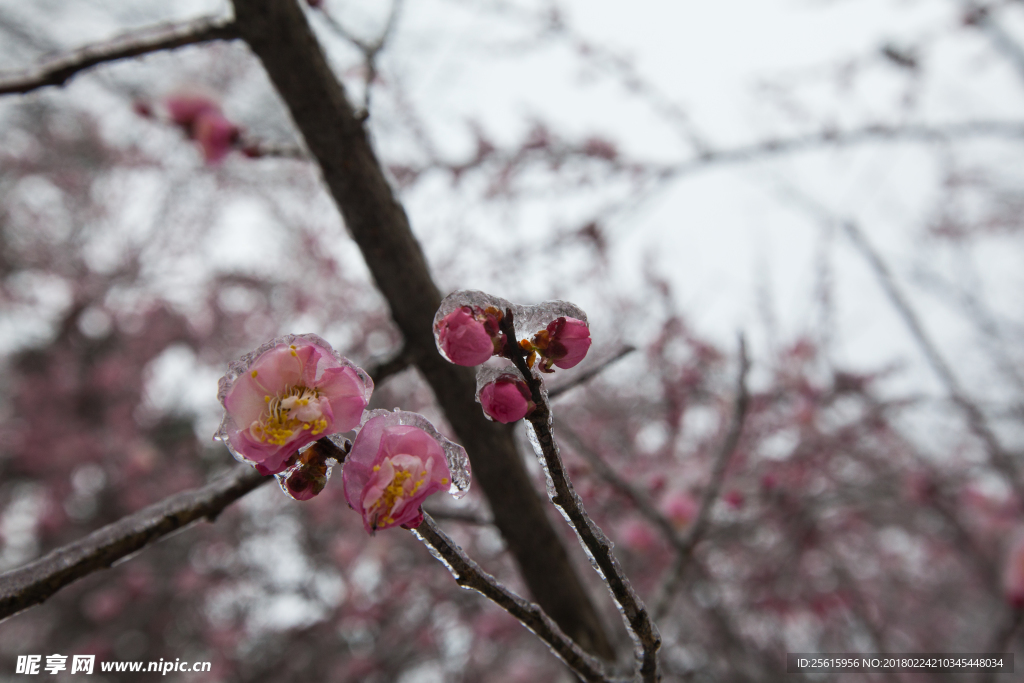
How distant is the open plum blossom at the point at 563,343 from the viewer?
667mm

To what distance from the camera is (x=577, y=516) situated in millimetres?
625

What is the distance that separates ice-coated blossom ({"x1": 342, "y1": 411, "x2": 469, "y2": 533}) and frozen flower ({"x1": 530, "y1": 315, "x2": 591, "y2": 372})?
6.4 inches

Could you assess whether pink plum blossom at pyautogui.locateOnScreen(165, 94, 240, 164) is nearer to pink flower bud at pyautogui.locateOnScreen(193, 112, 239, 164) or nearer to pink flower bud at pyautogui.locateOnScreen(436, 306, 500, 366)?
pink flower bud at pyautogui.locateOnScreen(193, 112, 239, 164)

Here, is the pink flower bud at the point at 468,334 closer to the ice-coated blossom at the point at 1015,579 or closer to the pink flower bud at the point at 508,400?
the pink flower bud at the point at 508,400

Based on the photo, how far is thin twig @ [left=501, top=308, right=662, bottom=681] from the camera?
0.60 meters

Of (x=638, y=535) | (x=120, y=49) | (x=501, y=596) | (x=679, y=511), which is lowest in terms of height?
(x=638, y=535)

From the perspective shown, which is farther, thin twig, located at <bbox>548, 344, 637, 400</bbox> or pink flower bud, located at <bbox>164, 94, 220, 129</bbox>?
pink flower bud, located at <bbox>164, 94, 220, 129</bbox>

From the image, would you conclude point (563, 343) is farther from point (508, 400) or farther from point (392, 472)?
point (392, 472)

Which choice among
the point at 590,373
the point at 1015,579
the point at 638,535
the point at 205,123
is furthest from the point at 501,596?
the point at 638,535

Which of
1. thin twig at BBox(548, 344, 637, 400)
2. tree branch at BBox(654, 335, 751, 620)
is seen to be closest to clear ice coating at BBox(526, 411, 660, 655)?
thin twig at BBox(548, 344, 637, 400)

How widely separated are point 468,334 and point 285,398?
22cm

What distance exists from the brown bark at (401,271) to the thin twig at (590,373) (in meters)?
0.15

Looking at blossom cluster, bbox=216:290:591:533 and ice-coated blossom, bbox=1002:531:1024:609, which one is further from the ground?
blossom cluster, bbox=216:290:591:533

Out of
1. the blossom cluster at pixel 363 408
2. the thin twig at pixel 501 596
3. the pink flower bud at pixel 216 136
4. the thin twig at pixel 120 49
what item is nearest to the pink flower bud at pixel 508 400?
the blossom cluster at pixel 363 408
